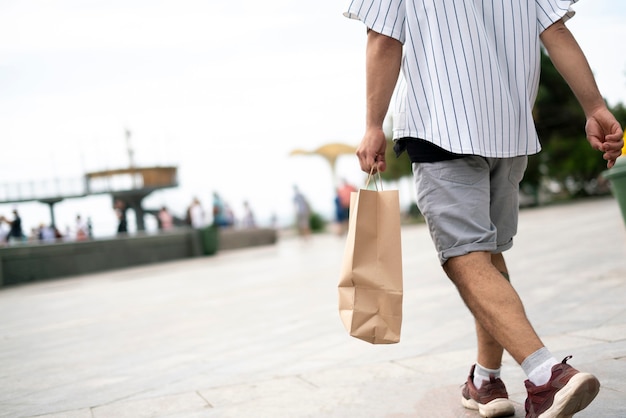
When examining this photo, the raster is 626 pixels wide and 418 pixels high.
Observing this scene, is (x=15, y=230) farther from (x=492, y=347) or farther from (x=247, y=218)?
(x=492, y=347)

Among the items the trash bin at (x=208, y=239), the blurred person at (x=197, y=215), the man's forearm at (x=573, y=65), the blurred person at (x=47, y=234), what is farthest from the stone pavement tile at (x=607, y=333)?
the blurred person at (x=47, y=234)

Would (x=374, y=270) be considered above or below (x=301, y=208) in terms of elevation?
above

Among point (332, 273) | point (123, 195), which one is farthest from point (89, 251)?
point (123, 195)

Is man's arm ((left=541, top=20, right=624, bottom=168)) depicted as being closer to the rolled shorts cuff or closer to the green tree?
the rolled shorts cuff

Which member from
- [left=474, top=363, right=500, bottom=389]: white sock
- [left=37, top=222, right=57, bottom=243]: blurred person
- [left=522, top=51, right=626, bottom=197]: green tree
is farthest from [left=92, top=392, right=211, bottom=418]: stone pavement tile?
[left=522, top=51, right=626, bottom=197]: green tree

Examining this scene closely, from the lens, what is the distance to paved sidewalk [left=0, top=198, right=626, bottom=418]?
121 inches

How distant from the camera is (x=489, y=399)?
2621 millimetres

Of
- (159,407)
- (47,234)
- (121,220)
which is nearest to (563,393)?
(159,407)

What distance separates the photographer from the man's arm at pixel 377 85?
242 centimetres

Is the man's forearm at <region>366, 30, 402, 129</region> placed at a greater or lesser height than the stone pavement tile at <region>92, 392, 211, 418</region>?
greater

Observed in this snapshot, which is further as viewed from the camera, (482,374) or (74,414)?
(74,414)

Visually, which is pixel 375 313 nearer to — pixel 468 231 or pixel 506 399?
pixel 468 231

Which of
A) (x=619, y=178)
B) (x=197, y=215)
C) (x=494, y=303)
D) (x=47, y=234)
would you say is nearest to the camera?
(x=494, y=303)

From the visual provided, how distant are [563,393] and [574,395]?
0.03 meters
